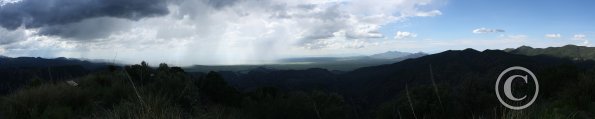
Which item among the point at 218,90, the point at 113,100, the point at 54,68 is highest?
the point at 54,68

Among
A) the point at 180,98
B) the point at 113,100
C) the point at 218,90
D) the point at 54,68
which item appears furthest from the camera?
the point at 218,90

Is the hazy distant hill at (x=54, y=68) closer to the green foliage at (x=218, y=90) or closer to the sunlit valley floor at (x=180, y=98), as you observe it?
the sunlit valley floor at (x=180, y=98)

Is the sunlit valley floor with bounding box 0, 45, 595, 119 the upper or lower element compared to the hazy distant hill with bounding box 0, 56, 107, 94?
lower

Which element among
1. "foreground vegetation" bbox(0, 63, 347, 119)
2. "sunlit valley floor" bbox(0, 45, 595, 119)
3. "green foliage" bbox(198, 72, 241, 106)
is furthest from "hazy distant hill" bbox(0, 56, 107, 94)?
"green foliage" bbox(198, 72, 241, 106)

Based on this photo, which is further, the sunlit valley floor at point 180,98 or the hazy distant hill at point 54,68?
the hazy distant hill at point 54,68

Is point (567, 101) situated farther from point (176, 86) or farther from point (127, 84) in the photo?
point (127, 84)

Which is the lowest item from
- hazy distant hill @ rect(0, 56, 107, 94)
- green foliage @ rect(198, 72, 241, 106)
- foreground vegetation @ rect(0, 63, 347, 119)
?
green foliage @ rect(198, 72, 241, 106)
